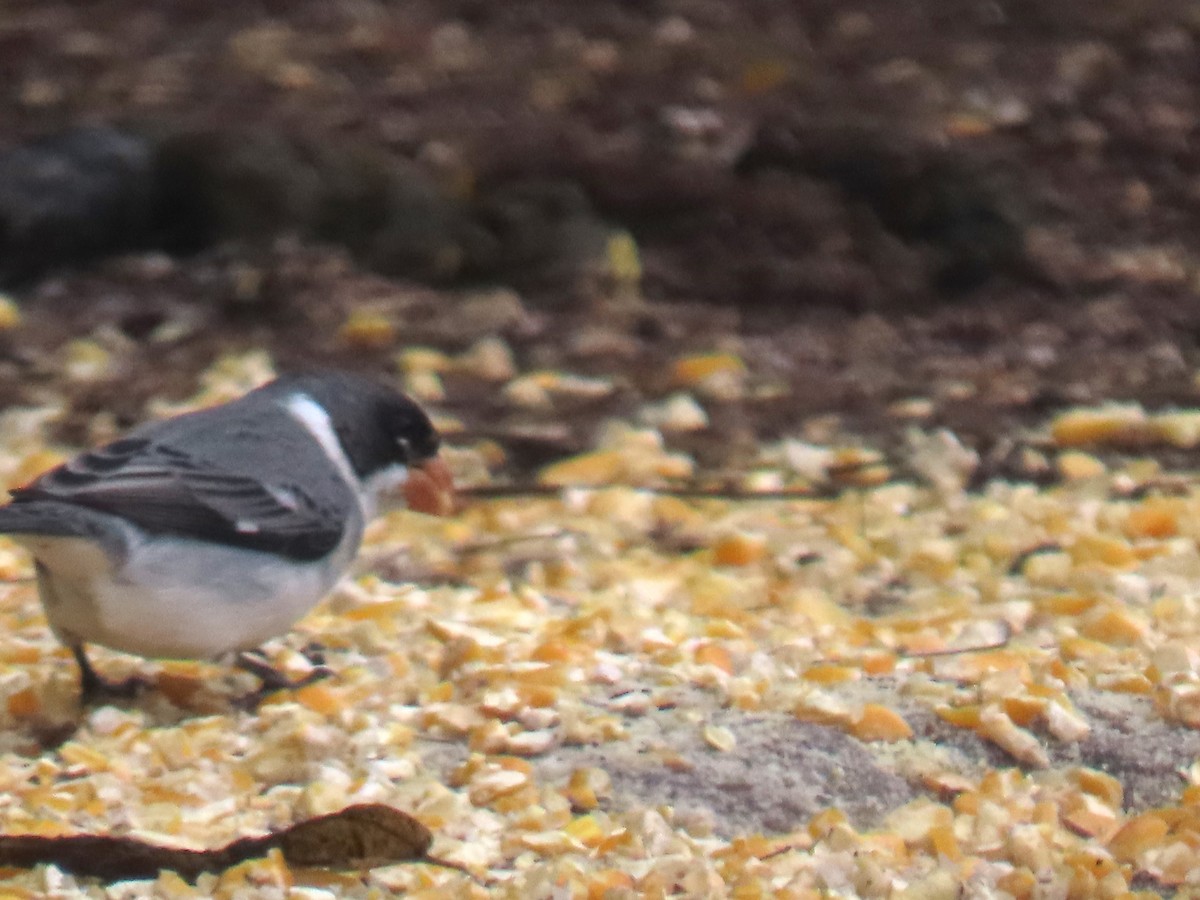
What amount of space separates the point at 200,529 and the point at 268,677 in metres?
0.41

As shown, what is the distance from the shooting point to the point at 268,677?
432 cm

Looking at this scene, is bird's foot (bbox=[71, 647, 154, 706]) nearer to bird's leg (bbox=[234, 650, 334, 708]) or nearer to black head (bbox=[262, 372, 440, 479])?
bird's leg (bbox=[234, 650, 334, 708])

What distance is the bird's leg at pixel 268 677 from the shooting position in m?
4.29

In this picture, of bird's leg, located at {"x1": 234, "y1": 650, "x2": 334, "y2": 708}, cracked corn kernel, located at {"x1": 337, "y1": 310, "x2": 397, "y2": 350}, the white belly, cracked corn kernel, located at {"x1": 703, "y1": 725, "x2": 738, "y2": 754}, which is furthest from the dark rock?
cracked corn kernel, located at {"x1": 703, "y1": 725, "x2": 738, "y2": 754}

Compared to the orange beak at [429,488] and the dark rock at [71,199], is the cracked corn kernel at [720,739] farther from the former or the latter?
the dark rock at [71,199]

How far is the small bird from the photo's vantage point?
3.95 metres

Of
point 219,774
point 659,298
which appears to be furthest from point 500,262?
point 219,774

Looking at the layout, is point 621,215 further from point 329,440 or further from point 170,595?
point 170,595

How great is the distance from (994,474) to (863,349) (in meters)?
1.28

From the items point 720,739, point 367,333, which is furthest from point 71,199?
point 720,739

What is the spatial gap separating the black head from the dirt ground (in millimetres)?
1483

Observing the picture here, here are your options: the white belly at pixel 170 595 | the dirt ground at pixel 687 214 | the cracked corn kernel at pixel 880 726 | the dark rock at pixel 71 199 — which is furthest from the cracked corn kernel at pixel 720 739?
the dark rock at pixel 71 199

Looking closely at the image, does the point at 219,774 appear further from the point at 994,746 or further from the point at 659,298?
the point at 659,298

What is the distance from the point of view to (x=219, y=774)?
3.87 m
